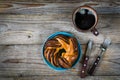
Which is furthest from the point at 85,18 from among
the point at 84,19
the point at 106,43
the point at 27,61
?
the point at 27,61

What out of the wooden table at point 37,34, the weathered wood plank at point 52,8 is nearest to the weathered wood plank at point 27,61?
the wooden table at point 37,34

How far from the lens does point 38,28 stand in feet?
3.51

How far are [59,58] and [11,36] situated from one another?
20 centimetres

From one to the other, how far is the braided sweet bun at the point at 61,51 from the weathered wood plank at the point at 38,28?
63 mm

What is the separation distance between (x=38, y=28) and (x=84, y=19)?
0.17 meters

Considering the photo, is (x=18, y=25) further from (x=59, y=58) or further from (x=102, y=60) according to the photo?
(x=102, y=60)

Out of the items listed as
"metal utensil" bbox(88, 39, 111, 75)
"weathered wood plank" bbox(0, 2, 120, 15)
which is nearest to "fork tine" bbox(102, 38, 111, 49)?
"metal utensil" bbox(88, 39, 111, 75)

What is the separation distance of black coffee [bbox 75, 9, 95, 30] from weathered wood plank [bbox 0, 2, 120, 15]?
2.6 inches

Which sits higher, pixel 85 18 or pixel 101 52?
pixel 85 18

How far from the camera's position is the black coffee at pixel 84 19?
39.8 inches

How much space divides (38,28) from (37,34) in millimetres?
21

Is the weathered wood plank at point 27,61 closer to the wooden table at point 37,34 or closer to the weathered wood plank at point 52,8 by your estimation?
the wooden table at point 37,34

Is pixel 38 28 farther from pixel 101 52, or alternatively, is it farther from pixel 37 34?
pixel 101 52

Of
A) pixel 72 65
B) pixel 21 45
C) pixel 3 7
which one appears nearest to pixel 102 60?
pixel 72 65
